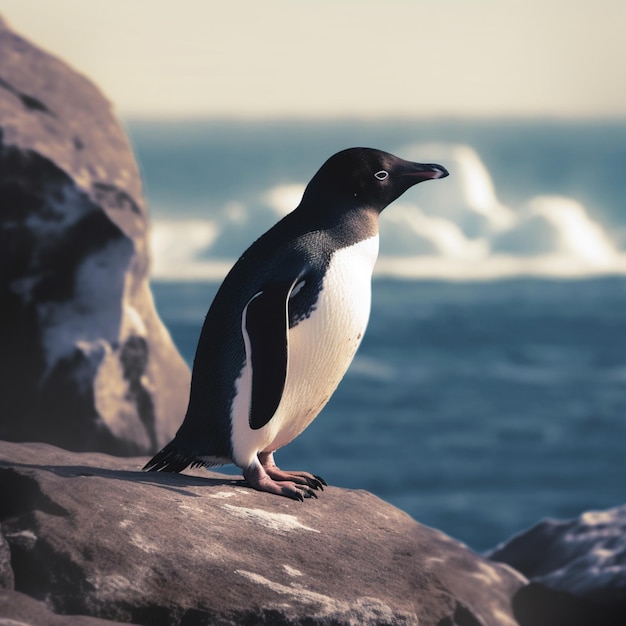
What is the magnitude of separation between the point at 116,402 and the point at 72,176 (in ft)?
3.81

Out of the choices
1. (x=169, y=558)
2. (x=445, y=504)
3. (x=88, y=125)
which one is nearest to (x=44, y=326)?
(x=88, y=125)

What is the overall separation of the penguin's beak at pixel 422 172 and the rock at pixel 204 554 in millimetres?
1091

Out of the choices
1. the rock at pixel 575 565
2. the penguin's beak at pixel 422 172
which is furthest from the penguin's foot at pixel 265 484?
the rock at pixel 575 565

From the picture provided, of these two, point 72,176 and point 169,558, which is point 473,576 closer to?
point 169,558

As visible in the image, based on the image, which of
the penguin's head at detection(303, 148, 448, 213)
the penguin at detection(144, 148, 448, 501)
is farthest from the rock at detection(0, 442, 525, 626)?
the penguin's head at detection(303, 148, 448, 213)

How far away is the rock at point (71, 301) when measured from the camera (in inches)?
229

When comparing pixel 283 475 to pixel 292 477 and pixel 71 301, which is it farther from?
pixel 71 301

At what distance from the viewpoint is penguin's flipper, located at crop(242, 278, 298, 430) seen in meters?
3.45

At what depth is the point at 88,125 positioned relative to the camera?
20.8 ft

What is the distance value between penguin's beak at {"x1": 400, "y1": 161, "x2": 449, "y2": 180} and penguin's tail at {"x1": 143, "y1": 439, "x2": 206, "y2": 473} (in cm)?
115

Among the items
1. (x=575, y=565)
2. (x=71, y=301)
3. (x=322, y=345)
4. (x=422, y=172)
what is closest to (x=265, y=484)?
(x=322, y=345)

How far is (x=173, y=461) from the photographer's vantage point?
3783 millimetres

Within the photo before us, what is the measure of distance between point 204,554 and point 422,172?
1.46 m

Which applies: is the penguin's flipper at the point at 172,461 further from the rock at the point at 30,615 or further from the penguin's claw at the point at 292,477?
the rock at the point at 30,615
